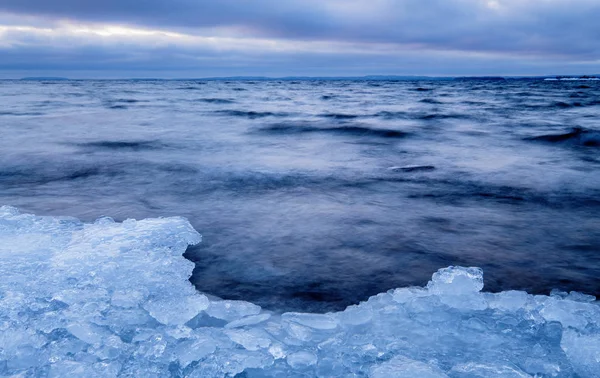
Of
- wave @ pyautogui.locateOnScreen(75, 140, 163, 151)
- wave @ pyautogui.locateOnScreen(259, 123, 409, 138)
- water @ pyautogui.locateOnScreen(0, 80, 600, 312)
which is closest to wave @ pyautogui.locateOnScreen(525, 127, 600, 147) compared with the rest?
water @ pyautogui.locateOnScreen(0, 80, 600, 312)

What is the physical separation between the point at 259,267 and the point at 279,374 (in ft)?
3.99

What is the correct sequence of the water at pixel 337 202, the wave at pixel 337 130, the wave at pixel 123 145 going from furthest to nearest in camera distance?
the wave at pixel 337 130, the wave at pixel 123 145, the water at pixel 337 202

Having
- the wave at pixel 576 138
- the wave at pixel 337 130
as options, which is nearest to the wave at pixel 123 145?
the wave at pixel 337 130

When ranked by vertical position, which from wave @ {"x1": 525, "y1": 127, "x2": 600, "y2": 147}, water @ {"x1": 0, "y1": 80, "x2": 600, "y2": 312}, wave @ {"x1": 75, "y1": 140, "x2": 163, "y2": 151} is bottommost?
wave @ {"x1": 75, "y1": 140, "x2": 163, "y2": 151}

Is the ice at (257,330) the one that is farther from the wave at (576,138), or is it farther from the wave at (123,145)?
the wave at (576,138)

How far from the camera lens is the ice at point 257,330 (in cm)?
192

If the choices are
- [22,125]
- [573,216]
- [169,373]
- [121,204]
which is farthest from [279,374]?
[22,125]

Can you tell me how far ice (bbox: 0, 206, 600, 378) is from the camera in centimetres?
192

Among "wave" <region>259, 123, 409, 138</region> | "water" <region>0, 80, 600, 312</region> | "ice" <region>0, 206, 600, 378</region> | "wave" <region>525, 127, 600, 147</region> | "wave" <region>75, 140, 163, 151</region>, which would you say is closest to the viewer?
"ice" <region>0, 206, 600, 378</region>

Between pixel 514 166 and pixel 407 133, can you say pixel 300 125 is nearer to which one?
pixel 407 133

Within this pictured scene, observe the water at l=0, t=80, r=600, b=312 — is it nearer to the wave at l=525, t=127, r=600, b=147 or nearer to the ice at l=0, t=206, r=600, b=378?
the wave at l=525, t=127, r=600, b=147

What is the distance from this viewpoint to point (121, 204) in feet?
15.1

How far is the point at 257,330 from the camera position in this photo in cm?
220

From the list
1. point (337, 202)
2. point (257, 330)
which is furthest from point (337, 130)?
point (257, 330)
